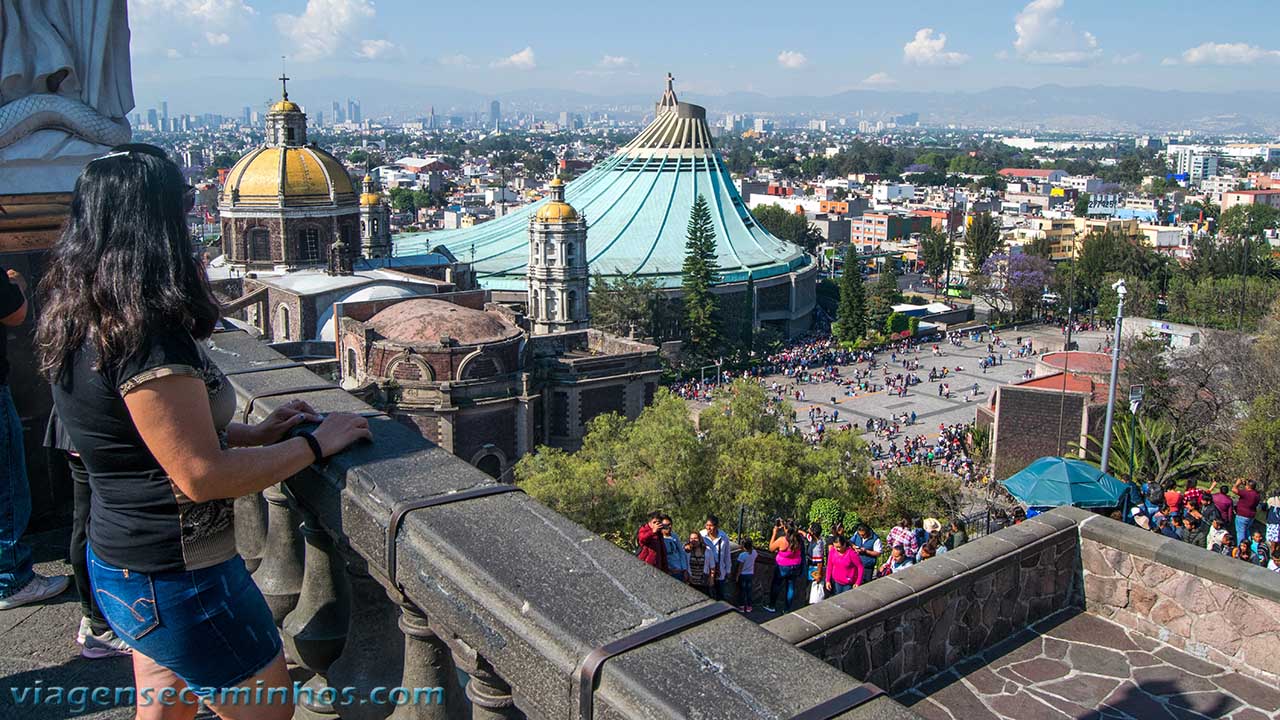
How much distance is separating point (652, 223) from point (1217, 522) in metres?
36.8

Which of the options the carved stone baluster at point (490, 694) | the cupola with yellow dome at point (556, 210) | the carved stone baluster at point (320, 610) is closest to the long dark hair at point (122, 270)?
the carved stone baluster at point (320, 610)

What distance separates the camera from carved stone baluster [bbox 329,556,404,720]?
237cm

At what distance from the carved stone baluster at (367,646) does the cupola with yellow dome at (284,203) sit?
27.7m

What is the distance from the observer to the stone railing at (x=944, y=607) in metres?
3.94

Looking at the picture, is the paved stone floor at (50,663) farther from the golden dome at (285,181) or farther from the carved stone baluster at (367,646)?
the golden dome at (285,181)

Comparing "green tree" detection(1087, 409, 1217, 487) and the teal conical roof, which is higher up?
the teal conical roof

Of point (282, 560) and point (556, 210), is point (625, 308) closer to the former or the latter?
point (556, 210)

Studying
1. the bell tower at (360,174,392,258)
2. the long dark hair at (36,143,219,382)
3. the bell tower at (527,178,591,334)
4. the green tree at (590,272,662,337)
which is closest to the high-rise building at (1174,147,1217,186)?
the green tree at (590,272,662,337)

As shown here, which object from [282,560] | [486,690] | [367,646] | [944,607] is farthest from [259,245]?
[486,690]

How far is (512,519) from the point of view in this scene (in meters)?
2.11

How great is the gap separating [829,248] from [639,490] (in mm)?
51138

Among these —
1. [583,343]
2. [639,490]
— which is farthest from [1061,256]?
[639,490]

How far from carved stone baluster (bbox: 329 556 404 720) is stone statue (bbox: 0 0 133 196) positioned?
1904 millimetres

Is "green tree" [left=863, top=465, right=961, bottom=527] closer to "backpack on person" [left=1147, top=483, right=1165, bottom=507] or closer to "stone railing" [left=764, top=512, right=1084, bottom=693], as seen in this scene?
"backpack on person" [left=1147, top=483, right=1165, bottom=507]
